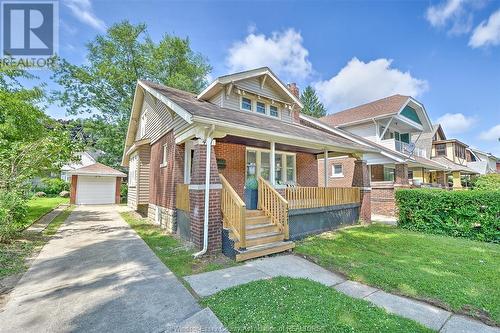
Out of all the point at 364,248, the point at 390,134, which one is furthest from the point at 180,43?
the point at 364,248

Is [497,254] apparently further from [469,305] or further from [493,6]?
[493,6]

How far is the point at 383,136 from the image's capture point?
17234mm

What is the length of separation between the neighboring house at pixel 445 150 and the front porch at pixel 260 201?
20762 millimetres

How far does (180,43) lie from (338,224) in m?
25.1

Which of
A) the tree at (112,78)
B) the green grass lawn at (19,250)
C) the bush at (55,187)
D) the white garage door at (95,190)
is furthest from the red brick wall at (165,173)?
the bush at (55,187)

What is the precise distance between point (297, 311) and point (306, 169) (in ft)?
30.0

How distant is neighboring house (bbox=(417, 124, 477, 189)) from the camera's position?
2565 centimetres

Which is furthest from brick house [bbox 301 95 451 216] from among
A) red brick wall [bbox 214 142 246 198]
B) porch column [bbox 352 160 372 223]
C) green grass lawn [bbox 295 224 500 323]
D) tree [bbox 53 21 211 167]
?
tree [bbox 53 21 211 167]

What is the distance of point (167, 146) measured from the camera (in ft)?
31.1

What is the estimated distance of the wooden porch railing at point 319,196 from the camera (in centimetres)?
783

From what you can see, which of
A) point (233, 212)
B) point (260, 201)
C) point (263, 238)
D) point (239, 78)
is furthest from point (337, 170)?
point (233, 212)

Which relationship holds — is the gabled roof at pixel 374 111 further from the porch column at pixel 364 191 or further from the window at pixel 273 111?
the window at pixel 273 111

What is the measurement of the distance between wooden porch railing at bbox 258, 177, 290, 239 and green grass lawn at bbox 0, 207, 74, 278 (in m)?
5.79

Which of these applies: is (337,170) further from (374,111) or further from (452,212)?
(452,212)
